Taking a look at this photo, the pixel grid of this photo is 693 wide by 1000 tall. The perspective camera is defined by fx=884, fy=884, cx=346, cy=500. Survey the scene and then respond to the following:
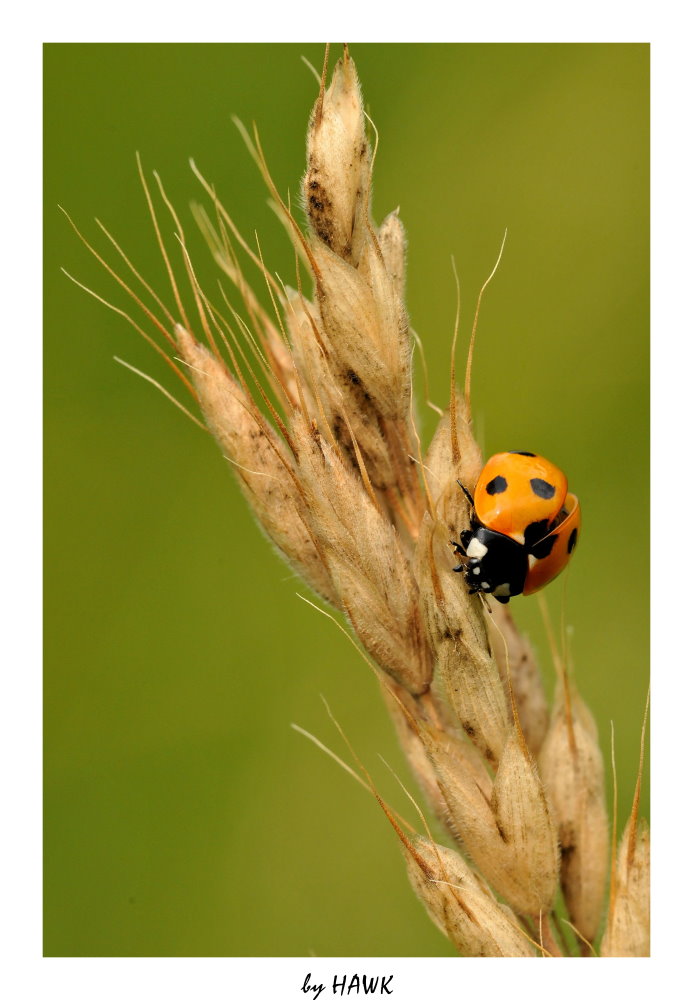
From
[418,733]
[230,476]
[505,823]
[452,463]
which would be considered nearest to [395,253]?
[452,463]

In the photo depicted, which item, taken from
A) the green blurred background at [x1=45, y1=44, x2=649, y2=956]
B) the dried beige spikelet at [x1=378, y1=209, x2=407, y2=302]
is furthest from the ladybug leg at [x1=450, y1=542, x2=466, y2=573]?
the green blurred background at [x1=45, y1=44, x2=649, y2=956]

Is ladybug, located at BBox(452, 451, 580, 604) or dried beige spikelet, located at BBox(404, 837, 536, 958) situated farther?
ladybug, located at BBox(452, 451, 580, 604)

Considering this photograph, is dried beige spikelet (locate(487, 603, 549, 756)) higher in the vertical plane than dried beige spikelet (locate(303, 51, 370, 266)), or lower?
lower

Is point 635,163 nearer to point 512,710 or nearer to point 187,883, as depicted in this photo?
point 512,710

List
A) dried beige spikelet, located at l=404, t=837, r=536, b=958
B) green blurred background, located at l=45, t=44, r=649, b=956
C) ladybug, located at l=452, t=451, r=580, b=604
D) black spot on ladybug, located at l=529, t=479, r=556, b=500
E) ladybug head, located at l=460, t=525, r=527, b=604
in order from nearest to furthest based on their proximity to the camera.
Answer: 1. dried beige spikelet, located at l=404, t=837, r=536, b=958
2. ladybug head, located at l=460, t=525, r=527, b=604
3. ladybug, located at l=452, t=451, r=580, b=604
4. black spot on ladybug, located at l=529, t=479, r=556, b=500
5. green blurred background, located at l=45, t=44, r=649, b=956

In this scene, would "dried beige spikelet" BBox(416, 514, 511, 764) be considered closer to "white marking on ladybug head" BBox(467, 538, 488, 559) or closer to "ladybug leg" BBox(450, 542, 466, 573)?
"ladybug leg" BBox(450, 542, 466, 573)
